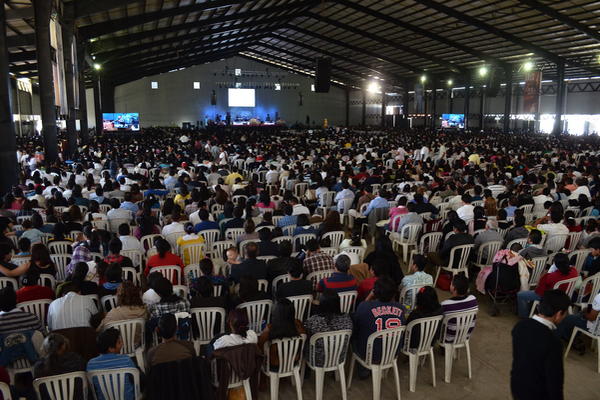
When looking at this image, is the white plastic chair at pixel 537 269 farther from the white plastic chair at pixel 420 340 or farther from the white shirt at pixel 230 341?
the white shirt at pixel 230 341

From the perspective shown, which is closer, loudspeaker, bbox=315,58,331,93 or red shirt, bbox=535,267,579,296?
red shirt, bbox=535,267,579,296

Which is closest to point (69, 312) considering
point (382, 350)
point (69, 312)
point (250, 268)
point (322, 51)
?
point (69, 312)

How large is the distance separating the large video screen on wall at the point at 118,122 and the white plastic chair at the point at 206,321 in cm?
2847

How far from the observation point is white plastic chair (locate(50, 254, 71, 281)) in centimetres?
523

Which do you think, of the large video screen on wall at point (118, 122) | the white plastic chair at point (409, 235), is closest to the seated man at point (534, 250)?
the white plastic chair at point (409, 235)

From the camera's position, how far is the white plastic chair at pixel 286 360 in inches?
132

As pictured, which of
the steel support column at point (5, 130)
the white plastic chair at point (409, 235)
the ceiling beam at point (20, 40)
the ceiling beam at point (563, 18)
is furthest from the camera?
the ceiling beam at point (563, 18)

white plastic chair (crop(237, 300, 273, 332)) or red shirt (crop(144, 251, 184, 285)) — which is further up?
red shirt (crop(144, 251, 184, 285))

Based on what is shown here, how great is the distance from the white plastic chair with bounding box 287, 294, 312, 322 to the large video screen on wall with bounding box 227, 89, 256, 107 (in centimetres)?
3644

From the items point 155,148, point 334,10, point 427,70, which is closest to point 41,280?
point 155,148

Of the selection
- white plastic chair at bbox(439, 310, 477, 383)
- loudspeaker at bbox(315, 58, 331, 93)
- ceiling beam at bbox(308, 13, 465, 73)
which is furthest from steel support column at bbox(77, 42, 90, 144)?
white plastic chair at bbox(439, 310, 477, 383)

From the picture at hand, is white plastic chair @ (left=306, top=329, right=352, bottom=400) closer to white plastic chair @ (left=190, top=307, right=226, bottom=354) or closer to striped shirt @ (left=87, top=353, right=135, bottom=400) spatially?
white plastic chair @ (left=190, top=307, right=226, bottom=354)

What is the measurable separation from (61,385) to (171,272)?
6.89 ft

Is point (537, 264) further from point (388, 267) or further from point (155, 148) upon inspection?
point (155, 148)
